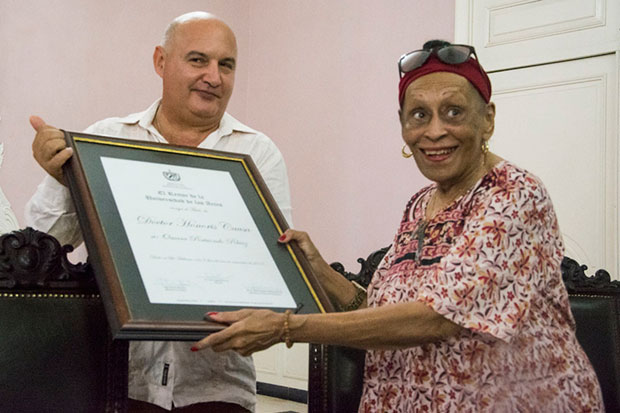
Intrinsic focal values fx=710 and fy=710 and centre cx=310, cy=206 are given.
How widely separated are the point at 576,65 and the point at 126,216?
10.5 feet

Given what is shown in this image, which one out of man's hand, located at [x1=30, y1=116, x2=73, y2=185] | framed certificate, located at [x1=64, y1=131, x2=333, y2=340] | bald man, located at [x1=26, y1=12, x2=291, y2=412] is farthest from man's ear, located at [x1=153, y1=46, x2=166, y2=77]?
man's hand, located at [x1=30, y1=116, x2=73, y2=185]

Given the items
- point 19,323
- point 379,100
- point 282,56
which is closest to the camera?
point 19,323

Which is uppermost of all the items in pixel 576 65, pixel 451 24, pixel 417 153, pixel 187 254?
pixel 451 24

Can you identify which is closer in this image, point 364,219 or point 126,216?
point 126,216

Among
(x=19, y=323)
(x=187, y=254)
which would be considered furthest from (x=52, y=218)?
(x=187, y=254)

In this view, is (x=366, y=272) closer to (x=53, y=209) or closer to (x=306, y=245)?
(x=306, y=245)

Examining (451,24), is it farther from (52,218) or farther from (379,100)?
(52,218)

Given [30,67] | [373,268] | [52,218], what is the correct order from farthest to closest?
[30,67] < [373,268] < [52,218]

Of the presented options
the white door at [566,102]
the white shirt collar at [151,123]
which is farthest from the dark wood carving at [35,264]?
the white door at [566,102]

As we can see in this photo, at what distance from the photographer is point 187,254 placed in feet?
5.21

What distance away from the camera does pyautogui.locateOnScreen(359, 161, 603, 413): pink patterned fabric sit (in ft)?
4.81

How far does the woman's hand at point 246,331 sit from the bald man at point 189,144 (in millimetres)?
436

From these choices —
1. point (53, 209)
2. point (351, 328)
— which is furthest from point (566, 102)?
point (53, 209)

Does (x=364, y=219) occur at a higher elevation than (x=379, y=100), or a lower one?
lower
